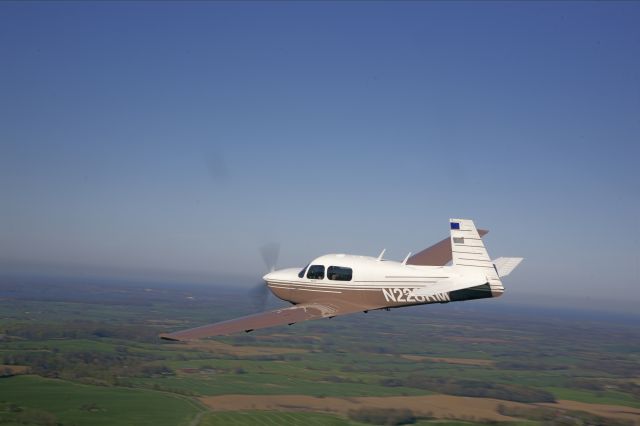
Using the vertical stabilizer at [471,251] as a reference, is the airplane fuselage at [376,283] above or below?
below

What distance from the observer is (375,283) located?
1922 cm

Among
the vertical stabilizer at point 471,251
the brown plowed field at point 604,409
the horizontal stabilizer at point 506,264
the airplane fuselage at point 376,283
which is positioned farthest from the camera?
the brown plowed field at point 604,409

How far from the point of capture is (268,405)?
192 ft

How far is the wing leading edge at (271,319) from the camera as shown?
15.0 meters

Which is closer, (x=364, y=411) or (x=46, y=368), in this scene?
(x=364, y=411)

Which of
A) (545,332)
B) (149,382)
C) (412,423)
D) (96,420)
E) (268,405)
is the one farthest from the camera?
(545,332)

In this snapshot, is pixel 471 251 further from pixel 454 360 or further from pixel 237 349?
pixel 237 349

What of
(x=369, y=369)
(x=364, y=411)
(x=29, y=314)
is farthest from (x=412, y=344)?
(x=29, y=314)

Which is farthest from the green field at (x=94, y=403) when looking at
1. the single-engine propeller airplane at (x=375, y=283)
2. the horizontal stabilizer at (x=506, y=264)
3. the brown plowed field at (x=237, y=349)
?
the horizontal stabilizer at (x=506, y=264)

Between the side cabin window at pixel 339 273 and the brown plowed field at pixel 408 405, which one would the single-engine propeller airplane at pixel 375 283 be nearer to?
the side cabin window at pixel 339 273

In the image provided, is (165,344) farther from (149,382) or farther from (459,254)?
(459,254)

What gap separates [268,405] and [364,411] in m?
11.5

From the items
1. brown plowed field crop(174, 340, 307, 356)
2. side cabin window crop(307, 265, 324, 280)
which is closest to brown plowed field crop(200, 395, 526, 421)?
brown plowed field crop(174, 340, 307, 356)

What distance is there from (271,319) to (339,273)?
376cm
